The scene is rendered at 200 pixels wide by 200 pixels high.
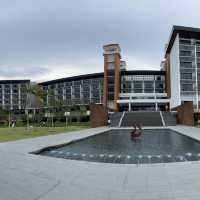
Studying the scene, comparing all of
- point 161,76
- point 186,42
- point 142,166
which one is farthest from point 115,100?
point 142,166

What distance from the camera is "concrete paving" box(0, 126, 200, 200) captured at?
630 cm

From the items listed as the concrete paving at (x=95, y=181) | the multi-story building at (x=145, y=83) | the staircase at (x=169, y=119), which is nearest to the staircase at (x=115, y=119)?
the staircase at (x=169, y=119)

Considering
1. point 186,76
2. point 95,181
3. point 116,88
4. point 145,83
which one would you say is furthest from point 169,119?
point 145,83

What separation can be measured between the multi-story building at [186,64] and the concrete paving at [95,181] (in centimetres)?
7472

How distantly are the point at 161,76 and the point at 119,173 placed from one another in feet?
331

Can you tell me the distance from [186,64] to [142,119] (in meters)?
43.4

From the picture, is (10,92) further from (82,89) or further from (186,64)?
(186,64)

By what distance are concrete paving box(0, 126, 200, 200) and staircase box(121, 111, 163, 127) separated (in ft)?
113

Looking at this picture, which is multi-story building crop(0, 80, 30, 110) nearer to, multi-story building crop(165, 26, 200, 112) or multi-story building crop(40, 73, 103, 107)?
multi-story building crop(40, 73, 103, 107)

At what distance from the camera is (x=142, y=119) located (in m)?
46.3

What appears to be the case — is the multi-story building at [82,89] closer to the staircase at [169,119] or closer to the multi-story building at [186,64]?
the multi-story building at [186,64]

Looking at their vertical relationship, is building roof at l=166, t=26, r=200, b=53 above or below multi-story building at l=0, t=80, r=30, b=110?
above

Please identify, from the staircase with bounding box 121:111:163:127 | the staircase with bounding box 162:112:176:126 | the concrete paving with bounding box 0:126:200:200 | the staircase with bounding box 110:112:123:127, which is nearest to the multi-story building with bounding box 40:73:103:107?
the staircase with bounding box 110:112:123:127

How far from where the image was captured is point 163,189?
6.70 m
